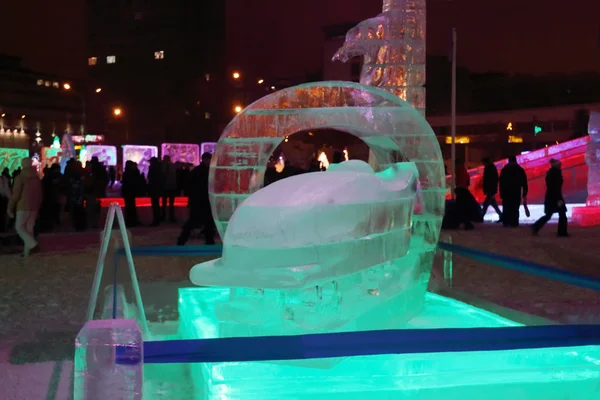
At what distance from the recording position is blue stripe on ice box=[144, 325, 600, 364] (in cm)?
Result: 264

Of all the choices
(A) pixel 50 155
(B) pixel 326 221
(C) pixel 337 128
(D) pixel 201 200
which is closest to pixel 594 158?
(D) pixel 201 200

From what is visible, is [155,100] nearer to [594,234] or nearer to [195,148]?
[195,148]

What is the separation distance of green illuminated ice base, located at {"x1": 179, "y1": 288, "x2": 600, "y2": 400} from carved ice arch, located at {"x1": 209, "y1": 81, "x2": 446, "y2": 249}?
1893mm

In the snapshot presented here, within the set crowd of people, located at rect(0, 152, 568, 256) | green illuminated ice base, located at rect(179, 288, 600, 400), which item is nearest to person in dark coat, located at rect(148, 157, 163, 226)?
crowd of people, located at rect(0, 152, 568, 256)

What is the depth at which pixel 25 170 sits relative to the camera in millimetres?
11602

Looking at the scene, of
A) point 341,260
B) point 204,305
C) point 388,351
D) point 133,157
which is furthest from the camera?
point 133,157

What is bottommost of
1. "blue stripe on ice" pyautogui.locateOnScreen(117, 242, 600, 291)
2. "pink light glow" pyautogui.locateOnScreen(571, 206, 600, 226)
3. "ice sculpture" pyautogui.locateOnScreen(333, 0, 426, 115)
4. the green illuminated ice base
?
the green illuminated ice base

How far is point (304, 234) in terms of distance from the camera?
14.3ft

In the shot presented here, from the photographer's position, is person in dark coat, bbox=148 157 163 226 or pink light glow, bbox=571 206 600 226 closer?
pink light glow, bbox=571 206 600 226

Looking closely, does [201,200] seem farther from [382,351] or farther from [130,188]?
[382,351]

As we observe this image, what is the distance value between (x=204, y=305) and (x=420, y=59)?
151 inches

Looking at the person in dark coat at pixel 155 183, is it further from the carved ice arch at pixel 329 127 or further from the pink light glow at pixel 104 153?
the pink light glow at pixel 104 153

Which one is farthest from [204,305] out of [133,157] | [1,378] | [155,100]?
[155,100]

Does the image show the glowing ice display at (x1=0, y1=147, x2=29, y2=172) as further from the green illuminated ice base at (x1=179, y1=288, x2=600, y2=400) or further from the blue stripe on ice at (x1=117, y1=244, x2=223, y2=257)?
the green illuminated ice base at (x1=179, y1=288, x2=600, y2=400)
